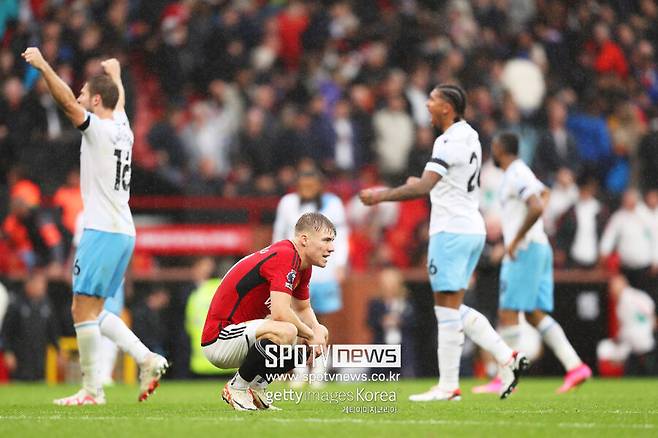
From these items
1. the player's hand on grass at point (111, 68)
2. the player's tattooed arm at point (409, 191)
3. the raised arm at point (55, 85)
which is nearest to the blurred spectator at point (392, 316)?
the player's tattooed arm at point (409, 191)

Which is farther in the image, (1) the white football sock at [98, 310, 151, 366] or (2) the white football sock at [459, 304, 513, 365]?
(2) the white football sock at [459, 304, 513, 365]

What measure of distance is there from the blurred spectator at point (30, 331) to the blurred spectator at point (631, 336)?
715 cm

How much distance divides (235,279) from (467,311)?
124 inches

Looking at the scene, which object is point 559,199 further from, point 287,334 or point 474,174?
point 287,334

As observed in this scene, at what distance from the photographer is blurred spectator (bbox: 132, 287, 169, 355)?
53.9 feet

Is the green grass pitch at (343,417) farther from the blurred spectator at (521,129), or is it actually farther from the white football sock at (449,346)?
the blurred spectator at (521,129)

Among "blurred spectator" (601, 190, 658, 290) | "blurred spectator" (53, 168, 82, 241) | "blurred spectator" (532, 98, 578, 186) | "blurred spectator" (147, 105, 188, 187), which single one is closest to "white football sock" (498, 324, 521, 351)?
"blurred spectator" (601, 190, 658, 290)

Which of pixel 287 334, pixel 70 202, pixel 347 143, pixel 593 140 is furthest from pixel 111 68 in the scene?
pixel 593 140

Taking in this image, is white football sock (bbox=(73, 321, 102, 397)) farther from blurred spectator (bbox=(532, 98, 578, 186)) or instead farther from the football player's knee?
blurred spectator (bbox=(532, 98, 578, 186))

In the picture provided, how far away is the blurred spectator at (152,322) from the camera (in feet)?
53.9

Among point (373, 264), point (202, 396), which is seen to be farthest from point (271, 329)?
point (373, 264)

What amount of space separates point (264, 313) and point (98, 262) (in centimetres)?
186

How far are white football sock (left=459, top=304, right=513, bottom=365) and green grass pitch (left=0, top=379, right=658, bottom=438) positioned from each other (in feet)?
1.25

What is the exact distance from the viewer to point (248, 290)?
8672 mm
